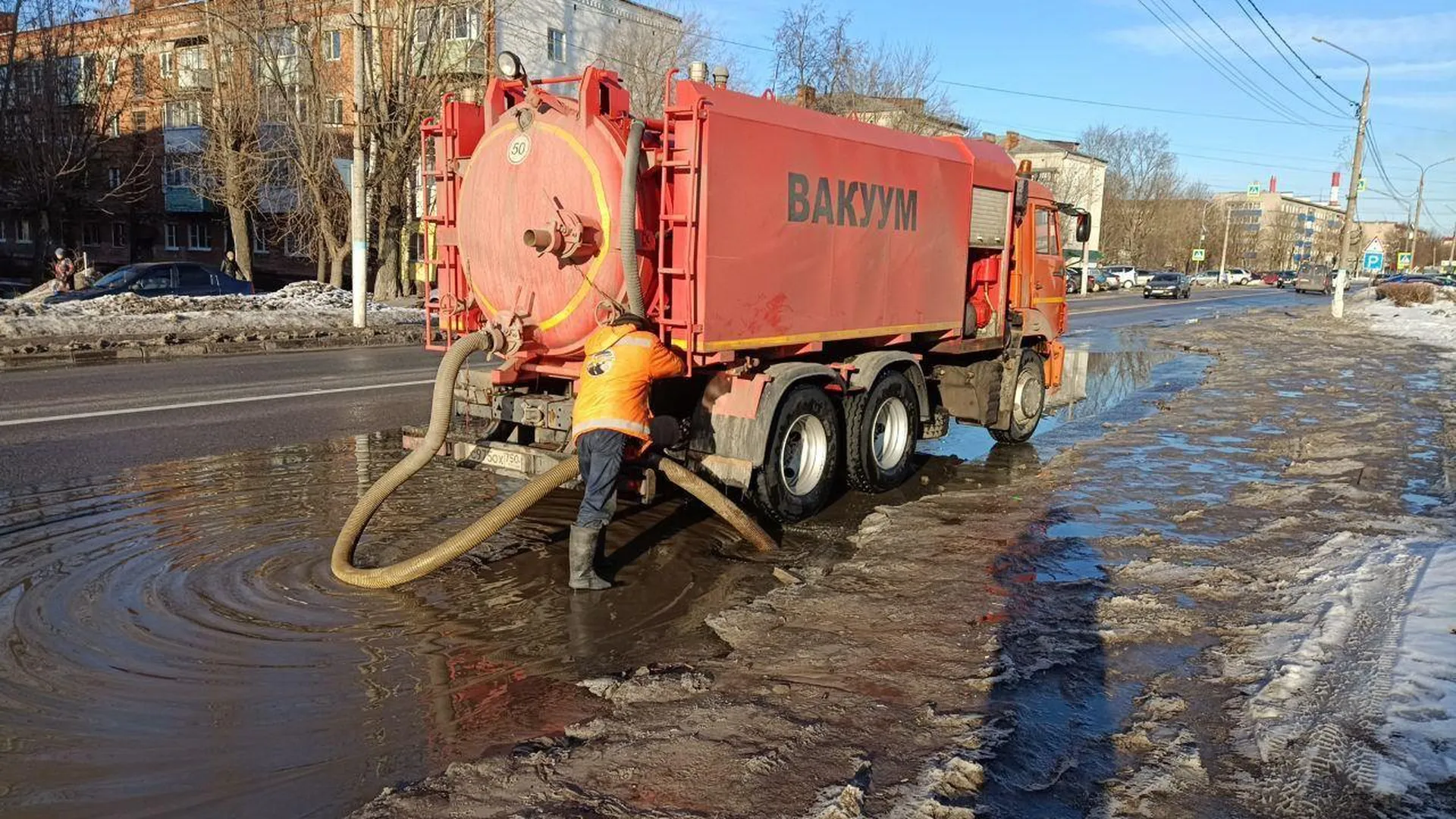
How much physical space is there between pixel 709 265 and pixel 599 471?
149 centimetres

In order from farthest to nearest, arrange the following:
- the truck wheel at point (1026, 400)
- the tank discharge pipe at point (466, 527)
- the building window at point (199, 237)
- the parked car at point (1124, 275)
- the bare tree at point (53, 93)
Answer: the parked car at point (1124, 275)
the building window at point (199, 237)
the bare tree at point (53, 93)
the truck wheel at point (1026, 400)
the tank discharge pipe at point (466, 527)

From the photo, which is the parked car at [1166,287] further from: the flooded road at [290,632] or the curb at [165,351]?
the flooded road at [290,632]

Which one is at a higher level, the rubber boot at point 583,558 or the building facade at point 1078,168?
the building facade at point 1078,168

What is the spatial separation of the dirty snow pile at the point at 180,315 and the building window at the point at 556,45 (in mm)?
19875

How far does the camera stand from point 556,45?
131 ft

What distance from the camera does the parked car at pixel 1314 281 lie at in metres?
69.2

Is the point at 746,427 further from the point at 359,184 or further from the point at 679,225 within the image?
the point at 359,184

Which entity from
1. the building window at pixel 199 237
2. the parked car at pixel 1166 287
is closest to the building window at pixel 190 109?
the building window at pixel 199 237

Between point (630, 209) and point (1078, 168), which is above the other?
point (1078, 168)

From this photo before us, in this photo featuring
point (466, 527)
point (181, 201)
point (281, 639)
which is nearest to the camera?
point (281, 639)

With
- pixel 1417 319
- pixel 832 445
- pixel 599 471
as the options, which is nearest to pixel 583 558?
pixel 599 471

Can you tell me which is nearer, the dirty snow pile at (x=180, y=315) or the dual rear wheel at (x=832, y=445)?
the dual rear wheel at (x=832, y=445)

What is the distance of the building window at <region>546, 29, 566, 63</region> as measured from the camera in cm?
3928

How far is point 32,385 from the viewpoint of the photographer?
12.0 meters
